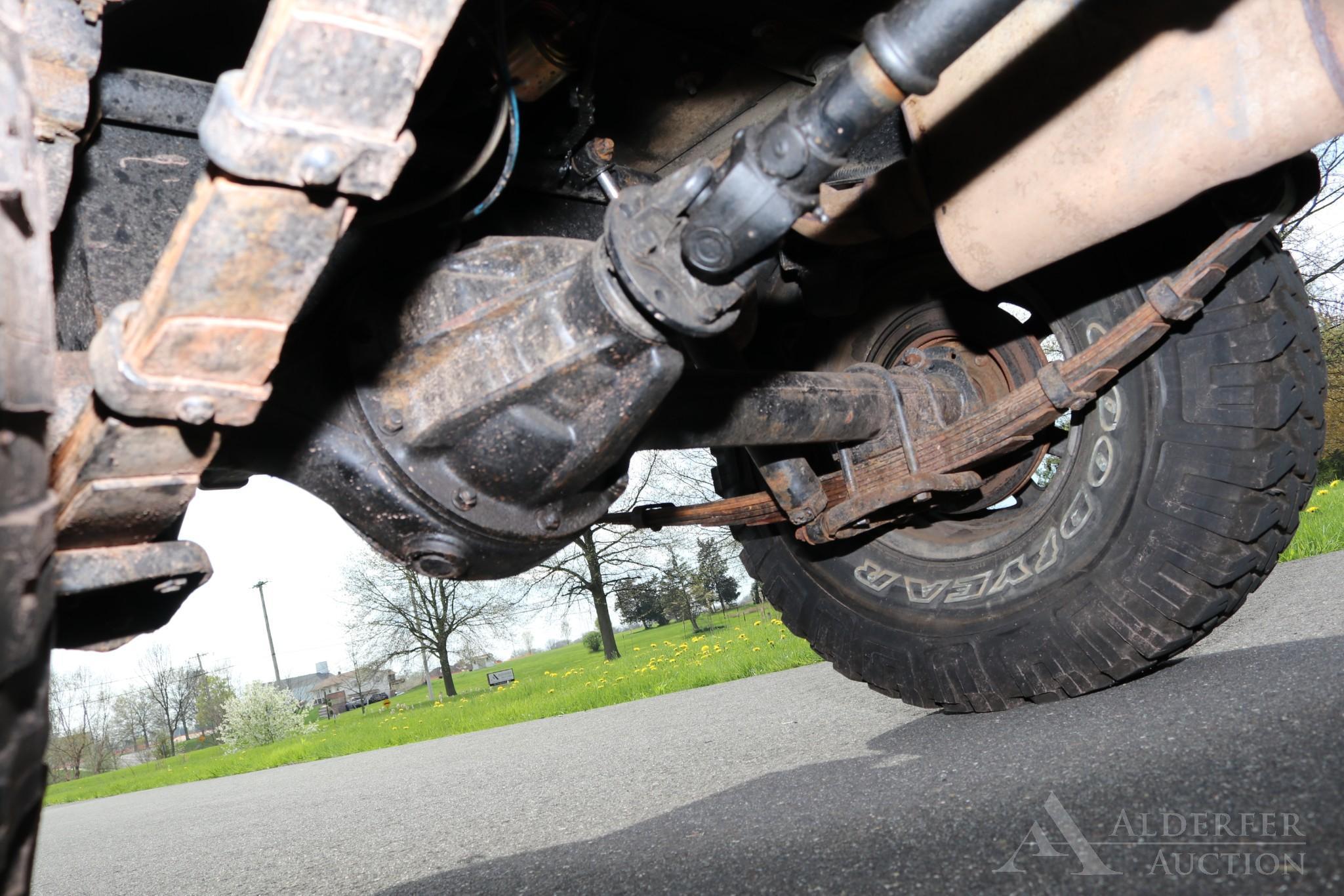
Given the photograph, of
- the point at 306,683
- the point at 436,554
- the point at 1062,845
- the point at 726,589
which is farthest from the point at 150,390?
the point at 306,683

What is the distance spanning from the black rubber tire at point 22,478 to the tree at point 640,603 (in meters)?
→ 16.6

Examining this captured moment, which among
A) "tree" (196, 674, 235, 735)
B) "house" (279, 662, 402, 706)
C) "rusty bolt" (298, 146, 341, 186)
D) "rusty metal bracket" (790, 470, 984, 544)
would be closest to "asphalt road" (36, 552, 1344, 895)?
"rusty metal bracket" (790, 470, 984, 544)

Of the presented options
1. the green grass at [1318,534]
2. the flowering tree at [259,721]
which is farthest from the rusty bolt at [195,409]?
the flowering tree at [259,721]

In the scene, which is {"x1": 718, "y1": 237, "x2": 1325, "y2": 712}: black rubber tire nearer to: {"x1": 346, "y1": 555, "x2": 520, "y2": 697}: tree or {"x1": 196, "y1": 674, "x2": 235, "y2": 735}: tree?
{"x1": 346, "y1": 555, "x2": 520, "y2": 697}: tree

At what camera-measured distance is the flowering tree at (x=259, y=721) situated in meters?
14.6

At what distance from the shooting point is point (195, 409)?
2.72ft

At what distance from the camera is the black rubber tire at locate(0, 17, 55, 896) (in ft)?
2.15

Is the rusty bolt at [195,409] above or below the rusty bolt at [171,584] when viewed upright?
above

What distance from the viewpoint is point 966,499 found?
6.42 feet

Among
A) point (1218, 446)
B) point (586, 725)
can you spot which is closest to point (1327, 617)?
point (1218, 446)

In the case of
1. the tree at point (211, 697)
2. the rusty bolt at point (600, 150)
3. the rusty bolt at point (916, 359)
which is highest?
the tree at point (211, 697)

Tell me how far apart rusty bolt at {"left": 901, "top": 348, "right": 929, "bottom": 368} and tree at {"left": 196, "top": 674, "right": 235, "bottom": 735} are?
105 feet

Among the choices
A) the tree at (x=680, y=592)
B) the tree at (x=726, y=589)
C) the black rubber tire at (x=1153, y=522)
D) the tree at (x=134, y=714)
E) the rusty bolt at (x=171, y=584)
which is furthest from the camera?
the tree at (x=134, y=714)

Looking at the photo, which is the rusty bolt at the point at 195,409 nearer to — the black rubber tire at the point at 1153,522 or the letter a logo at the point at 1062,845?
the letter a logo at the point at 1062,845
